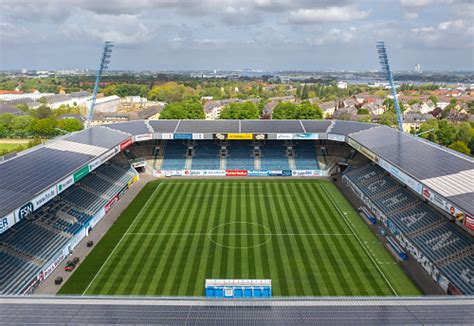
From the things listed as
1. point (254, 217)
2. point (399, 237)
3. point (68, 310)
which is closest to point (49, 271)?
point (68, 310)

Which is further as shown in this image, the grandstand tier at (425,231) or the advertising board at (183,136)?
the advertising board at (183,136)

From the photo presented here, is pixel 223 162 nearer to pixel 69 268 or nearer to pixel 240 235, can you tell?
pixel 240 235

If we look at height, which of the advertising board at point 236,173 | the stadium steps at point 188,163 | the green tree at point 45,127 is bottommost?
the advertising board at point 236,173

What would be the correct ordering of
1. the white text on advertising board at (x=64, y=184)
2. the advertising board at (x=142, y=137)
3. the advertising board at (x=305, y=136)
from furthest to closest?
the advertising board at (x=305, y=136), the advertising board at (x=142, y=137), the white text on advertising board at (x=64, y=184)

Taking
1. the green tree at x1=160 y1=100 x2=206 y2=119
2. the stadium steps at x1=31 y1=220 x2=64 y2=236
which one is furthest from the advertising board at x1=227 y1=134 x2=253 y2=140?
the green tree at x1=160 y1=100 x2=206 y2=119

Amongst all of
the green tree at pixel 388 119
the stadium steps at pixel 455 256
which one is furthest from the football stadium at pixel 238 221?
the green tree at pixel 388 119

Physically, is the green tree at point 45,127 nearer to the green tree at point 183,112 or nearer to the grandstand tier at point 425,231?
the green tree at point 183,112

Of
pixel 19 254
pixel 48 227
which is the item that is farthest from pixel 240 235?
pixel 19 254
